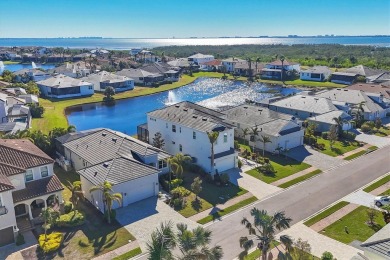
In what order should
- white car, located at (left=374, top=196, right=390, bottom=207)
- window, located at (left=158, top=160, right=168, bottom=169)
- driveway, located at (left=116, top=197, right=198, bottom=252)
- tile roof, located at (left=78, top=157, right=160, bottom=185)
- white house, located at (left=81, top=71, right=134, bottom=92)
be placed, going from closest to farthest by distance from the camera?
driveway, located at (left=116, top=197, right=198, bottom=252), tile roof, located at (left=78, top=157, right=160, bottom=185), white car, located at (left=374, top=196, right=390, bottom=207), window, located at (left=158, top=160, right=168, bottom=169), white house, located at (left=81, top=71, right=134, bottom=92)

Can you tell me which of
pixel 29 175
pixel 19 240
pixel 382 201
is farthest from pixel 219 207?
pixel 29 175

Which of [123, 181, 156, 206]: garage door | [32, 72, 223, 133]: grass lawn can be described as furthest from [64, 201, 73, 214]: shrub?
[32, 72, 223, 133]: grass lawn

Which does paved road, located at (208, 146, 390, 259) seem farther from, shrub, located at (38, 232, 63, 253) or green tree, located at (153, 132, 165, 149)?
green tree, located at (153, 132, 165, 149)

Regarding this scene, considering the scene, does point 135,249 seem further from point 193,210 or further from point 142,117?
point 142,117

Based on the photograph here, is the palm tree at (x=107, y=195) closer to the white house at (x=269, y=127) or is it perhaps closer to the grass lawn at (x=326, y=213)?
the grass lawn at (x=326, y=213)

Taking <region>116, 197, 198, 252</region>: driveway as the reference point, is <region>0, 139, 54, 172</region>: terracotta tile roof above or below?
above

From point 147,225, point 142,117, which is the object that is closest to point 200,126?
point 147,225

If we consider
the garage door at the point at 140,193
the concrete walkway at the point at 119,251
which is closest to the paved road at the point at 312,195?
the concrete walkway at the point at 119,251
